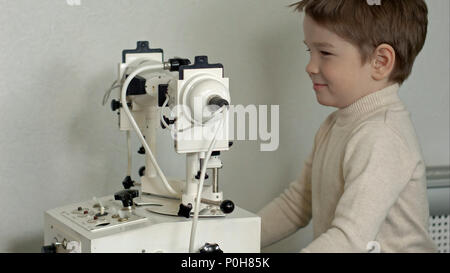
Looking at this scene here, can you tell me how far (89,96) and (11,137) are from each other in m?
0.19

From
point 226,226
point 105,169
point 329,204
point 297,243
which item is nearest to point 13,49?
point 105,169

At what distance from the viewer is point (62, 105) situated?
56.1 inches

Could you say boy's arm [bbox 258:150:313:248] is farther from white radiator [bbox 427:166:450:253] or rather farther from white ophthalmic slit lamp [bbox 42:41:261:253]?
white radiator [bbox 427:166:450:253]

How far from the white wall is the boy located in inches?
12.1

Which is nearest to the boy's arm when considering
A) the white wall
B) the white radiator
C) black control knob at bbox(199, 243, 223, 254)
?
the white wall

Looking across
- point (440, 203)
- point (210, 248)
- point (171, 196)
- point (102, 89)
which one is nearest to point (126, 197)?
point (171, 196)

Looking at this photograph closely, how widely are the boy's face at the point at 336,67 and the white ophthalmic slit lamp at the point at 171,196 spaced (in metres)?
0.25

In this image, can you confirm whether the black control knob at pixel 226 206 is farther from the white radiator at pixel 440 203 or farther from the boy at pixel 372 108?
the white radiator at pixel 440 203

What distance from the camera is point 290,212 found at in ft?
4.77

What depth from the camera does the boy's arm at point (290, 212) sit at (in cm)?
144

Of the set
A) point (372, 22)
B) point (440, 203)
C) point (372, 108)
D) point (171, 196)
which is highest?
point (372, 22)

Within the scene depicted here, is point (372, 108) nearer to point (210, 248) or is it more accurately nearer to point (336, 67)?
point (336, 67)

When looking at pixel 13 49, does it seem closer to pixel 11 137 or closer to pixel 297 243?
pixel 11 137

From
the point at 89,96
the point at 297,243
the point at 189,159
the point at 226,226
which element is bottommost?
the point at 297,243
